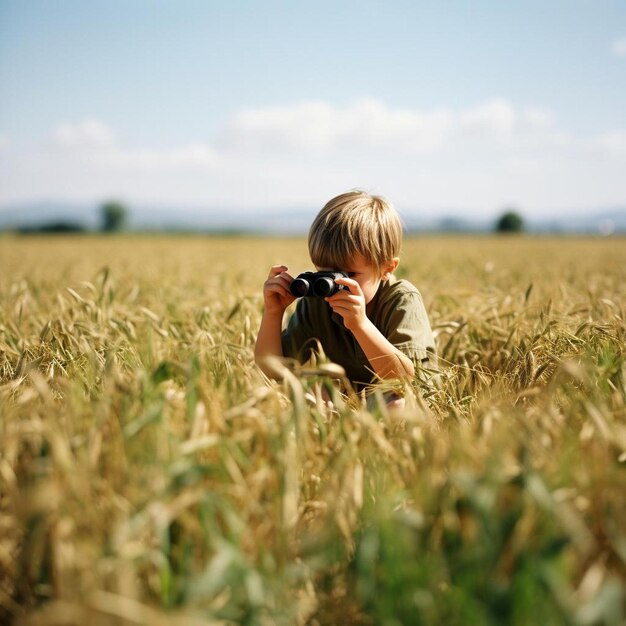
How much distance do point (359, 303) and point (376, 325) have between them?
1.54ft

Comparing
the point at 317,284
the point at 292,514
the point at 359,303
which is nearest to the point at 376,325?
the point at 359,303

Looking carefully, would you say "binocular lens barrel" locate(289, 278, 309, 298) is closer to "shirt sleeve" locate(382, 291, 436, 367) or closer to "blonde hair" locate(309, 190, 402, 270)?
"blonde hair" locate(309, 190, 402, 270)

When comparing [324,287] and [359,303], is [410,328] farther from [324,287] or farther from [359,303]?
[324,287]

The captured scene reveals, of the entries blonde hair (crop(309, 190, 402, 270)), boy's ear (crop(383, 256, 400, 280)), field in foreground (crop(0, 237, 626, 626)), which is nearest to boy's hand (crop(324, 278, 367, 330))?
blonde hair (crop(309, 190, 402, 270))

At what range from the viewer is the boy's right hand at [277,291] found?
101 inches

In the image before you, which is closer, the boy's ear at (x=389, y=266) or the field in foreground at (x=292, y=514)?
the field in foreground at (x=292, y=514)

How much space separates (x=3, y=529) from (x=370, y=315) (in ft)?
6.08

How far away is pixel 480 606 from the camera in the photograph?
3.57 feet

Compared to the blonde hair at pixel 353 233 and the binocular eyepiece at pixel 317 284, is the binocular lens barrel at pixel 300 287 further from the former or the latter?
the blonde hair at pixel 353 233

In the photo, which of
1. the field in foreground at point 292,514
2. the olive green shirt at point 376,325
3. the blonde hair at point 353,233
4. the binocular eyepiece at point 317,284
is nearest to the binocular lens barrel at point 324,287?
the binocular eyepiece at point 317,284

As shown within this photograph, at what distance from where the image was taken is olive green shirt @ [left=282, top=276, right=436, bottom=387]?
2.56m

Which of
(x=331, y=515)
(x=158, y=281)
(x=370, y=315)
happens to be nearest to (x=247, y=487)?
(x=331, y=515)

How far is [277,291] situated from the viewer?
2566 millimetres

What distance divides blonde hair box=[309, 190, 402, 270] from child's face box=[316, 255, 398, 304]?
0.06ft
